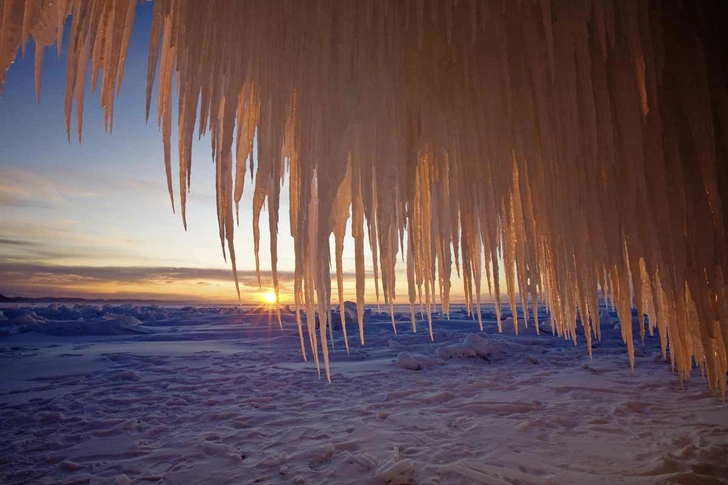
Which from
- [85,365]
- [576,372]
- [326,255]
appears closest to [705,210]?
[326,255]

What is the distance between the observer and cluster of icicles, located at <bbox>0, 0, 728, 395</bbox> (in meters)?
0.88

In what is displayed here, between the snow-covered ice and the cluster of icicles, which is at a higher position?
the cluster of icicles

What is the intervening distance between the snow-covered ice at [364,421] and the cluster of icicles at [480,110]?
176 cm

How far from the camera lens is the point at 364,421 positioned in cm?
328

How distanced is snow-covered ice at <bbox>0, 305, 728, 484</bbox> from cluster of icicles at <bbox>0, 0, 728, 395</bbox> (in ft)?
5.77

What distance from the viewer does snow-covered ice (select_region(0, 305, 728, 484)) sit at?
2.38 meters

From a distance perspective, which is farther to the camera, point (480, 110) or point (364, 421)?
point (364, 421)

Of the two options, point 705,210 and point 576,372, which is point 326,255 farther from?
point 576,372

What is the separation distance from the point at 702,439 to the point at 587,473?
1.02m

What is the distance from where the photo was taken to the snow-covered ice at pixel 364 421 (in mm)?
2377

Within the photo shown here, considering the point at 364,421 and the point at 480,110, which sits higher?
the point at 480,110

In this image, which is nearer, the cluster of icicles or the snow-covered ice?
the cluster of icicles

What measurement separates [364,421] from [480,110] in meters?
2.92

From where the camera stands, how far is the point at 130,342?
8516 millimetres
